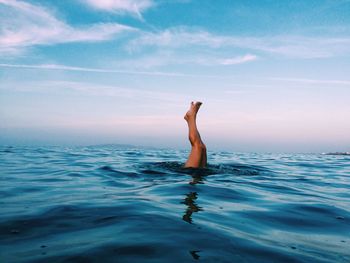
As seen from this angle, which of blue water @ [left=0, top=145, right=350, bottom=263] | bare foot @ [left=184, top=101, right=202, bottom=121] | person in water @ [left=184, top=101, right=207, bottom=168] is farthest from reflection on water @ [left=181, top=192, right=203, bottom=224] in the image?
bare foot @ [left=184, top=101, right=202, bottom=121]

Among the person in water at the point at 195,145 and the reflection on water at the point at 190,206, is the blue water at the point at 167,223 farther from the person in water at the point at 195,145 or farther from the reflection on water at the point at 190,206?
the person in water at the point at 195,145

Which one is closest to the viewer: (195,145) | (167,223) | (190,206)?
(167,223)

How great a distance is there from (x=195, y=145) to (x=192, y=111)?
1.12 meters

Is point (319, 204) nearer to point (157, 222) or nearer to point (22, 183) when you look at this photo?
point (157, 222)

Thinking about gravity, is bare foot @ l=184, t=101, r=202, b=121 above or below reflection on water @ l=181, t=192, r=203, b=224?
above

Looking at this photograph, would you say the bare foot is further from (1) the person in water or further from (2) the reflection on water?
(2) the reflection on water

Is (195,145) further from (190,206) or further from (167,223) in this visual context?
(167,223)

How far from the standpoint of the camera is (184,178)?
7809 mm

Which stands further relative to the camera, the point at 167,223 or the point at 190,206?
the point at 190,206

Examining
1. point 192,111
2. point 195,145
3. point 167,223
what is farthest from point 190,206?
point 192,111

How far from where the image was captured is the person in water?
28.9 ft

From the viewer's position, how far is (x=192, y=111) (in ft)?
30.7

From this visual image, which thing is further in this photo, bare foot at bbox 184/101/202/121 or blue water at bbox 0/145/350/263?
bare foot at bbox 184/101/202/121

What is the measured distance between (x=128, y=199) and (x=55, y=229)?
177 centimetres
